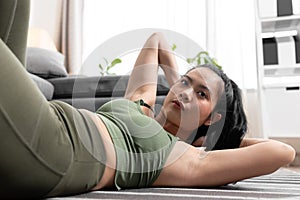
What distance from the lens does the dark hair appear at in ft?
3.88

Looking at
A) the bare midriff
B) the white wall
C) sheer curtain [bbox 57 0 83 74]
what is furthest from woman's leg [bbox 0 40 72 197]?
the white wall

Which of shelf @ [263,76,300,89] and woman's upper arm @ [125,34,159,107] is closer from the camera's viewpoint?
woman's upper arm @ [125,34,159,107]

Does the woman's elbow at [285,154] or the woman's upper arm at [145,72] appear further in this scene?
the woman's upper arm at [145,72]

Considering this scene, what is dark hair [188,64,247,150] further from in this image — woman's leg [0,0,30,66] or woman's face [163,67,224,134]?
woman's leg [0,0,30,66]

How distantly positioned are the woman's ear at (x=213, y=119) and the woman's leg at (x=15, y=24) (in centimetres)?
60

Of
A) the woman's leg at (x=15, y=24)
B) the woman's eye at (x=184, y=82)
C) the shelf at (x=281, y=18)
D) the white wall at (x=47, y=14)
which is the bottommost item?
the woman's eye at (x=184, y=82)

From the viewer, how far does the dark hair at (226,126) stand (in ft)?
3.88

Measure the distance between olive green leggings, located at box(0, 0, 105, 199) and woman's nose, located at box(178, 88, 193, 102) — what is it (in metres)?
0.34

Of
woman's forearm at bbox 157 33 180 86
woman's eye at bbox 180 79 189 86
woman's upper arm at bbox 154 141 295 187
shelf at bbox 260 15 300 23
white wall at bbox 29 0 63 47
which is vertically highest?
white wall at bbox 29 0 63 47

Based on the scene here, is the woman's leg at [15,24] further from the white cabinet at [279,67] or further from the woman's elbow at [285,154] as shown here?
the white cabinet at [279,67]

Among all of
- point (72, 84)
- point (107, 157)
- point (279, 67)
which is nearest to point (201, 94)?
point (107, 157)

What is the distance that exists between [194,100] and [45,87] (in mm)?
1512

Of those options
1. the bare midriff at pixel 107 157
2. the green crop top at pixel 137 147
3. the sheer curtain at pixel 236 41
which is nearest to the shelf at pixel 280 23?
the sheer curtain at pixel 236 41

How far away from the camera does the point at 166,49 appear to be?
1.43 m
